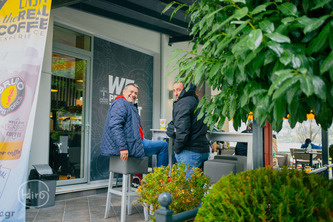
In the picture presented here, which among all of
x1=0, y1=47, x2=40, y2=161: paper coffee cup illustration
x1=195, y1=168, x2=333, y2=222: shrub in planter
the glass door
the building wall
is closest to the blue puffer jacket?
x1=0, y1=47, x2=40, y2=161: paper coffee cup illustration

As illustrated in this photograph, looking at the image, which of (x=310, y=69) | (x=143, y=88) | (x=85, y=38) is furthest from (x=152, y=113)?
(x=310, y=69)

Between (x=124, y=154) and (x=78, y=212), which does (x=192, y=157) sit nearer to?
(x=124, y=154)

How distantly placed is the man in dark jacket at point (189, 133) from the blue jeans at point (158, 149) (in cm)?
87

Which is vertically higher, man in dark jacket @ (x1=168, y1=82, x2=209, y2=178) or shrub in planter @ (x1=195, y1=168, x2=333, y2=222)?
man in dark jacket @ (x1=168, y1=82, x2=209, y2=178)

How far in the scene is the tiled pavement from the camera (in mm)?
3740

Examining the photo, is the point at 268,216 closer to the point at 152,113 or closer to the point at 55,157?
the point at 55,157

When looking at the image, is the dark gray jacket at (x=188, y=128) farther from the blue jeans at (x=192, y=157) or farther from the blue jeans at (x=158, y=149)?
the blue jeans at (x=158, y=149)

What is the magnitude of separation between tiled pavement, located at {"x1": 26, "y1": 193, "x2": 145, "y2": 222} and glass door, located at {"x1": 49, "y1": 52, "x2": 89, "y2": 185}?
0.69 meters

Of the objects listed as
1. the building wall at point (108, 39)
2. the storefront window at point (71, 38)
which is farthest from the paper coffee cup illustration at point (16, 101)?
the storefront window at point (71, 38)

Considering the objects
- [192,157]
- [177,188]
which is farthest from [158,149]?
[177,188]

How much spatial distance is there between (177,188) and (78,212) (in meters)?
2.55

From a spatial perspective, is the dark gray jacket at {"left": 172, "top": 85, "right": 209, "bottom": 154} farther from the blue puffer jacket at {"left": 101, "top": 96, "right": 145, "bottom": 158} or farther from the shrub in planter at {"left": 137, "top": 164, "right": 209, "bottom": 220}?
the shrub in planter at {"left": 137, "top": 164, "right": 209, "bottom": 220}

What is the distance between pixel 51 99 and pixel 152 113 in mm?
2733

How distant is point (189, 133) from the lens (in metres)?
3.39
